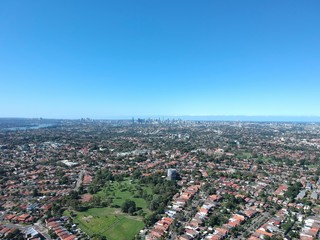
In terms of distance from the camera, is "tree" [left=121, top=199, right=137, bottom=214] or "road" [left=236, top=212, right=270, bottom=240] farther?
"tree" [left=121, top=199, right=137, bottom=214]

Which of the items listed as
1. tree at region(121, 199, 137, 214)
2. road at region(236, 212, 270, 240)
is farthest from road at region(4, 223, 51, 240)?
road at region(236, 212, 270, 240)

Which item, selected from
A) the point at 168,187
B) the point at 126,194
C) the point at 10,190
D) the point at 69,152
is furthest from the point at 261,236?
the point at 69,152

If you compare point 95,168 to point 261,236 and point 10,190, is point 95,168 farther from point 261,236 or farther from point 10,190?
point 261,236

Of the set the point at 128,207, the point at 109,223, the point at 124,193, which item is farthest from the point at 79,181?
the point at 109,223

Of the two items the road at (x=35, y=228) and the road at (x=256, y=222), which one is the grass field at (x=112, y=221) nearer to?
the road at (x=35, y=228)

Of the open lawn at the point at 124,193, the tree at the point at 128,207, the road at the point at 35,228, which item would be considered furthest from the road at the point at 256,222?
the road at the point at 35,228

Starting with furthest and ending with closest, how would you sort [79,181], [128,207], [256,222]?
[79,181] → [128,207] → [256,222]

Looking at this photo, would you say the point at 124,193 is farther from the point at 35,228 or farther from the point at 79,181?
the point at 35,228

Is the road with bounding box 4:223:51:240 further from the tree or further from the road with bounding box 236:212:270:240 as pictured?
the road with bounding box 236:212:270:240

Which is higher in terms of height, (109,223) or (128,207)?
(128,207)
